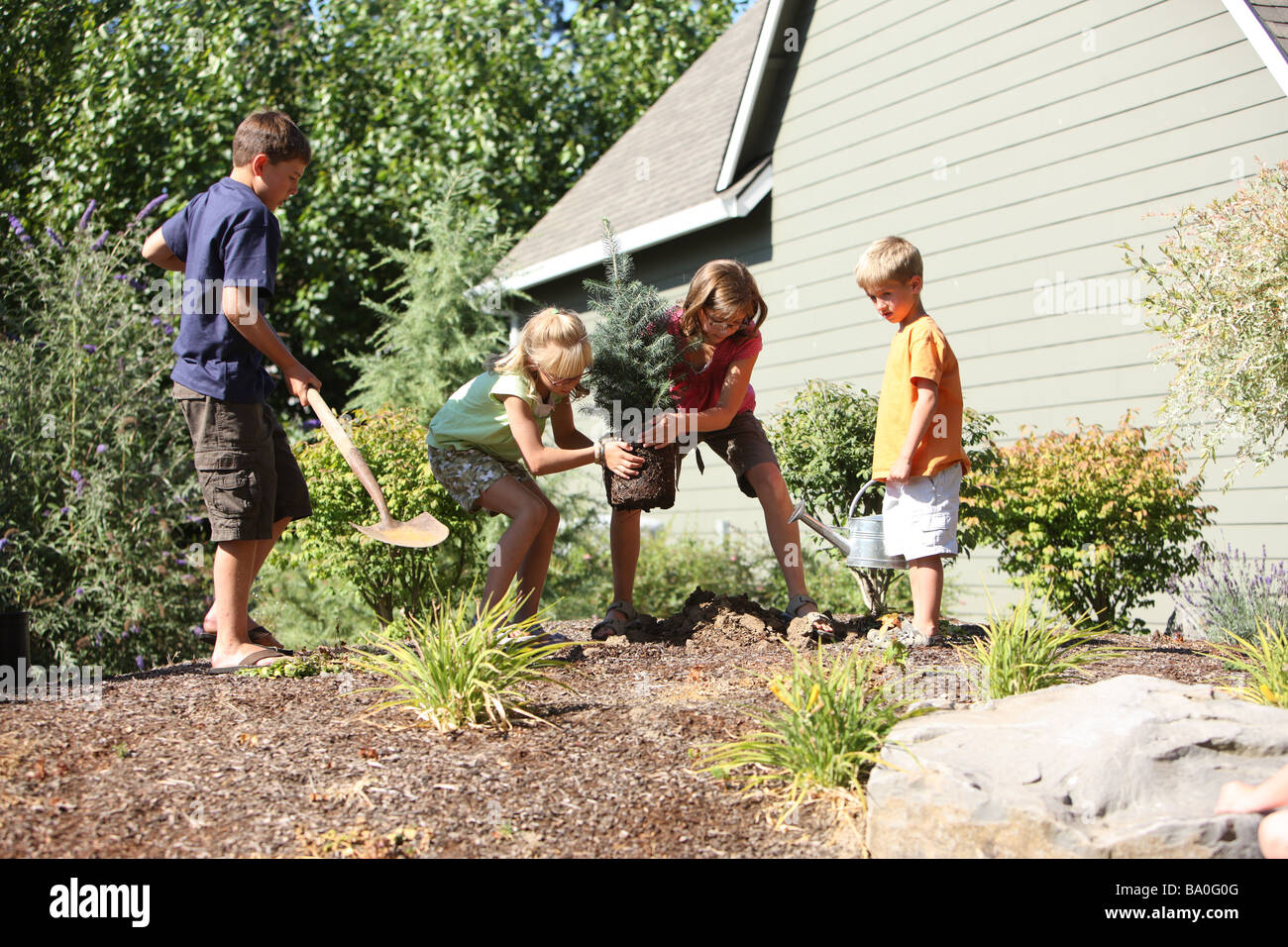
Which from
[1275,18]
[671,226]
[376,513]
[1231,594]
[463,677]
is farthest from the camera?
[671,226]

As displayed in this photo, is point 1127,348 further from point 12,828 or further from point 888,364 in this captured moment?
point 12,828

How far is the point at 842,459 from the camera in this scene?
5.59 m

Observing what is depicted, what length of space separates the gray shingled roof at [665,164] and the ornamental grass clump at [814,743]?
683 cm

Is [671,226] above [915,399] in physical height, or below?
above

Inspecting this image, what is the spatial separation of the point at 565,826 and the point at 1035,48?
21.2ft

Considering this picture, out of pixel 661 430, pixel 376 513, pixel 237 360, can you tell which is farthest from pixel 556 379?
pixel 376 513

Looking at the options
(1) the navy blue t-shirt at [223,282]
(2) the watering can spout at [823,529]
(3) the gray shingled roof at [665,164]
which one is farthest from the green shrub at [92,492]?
(3) the gray shingled roof at [665,164]

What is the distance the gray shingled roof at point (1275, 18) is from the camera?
580cm

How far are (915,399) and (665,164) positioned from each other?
23.7 ft

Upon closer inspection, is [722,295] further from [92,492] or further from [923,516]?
[92,492]

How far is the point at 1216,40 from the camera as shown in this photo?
6.20 meters

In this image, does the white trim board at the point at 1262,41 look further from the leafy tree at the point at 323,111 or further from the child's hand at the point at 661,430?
the leafy tree at the point at 323,111

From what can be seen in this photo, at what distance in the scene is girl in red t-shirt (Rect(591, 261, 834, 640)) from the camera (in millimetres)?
4617

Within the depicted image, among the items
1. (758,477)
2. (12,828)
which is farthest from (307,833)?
(758,477)
